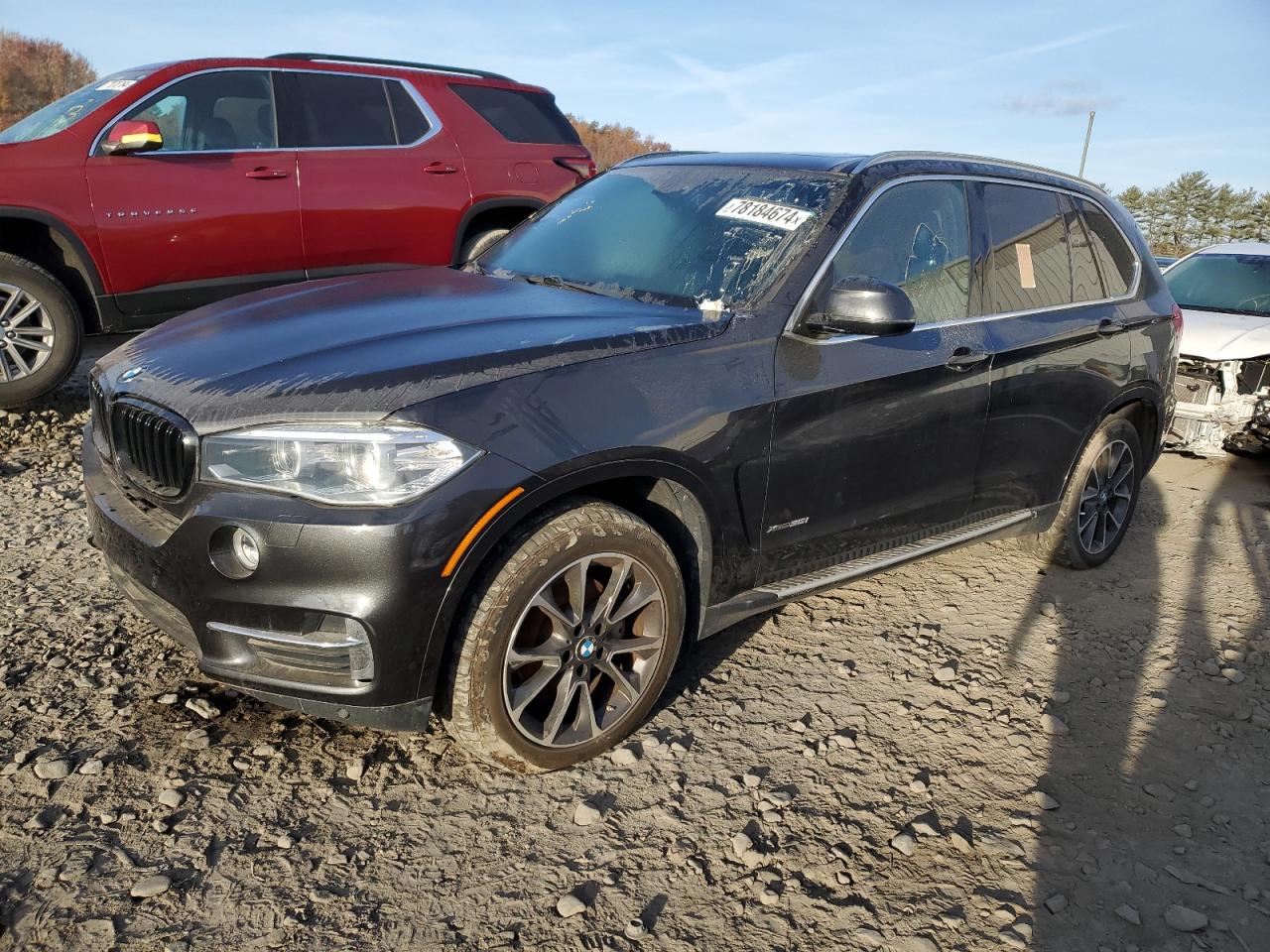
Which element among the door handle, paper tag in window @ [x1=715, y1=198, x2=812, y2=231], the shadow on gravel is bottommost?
the shadow on gravel

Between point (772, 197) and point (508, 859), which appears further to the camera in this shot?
point (772, 197)

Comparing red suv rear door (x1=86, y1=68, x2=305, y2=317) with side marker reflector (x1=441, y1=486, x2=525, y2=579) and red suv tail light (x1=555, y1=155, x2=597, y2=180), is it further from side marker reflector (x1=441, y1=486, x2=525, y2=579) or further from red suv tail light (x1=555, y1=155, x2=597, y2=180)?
side marker reflector (x1=441, y1=486, x2=525, y2=579)

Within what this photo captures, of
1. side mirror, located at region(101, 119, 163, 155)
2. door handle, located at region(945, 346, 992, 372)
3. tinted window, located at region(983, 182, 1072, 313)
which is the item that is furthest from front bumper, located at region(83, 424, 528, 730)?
side mirror, located at region(101, 119, 163, 155)

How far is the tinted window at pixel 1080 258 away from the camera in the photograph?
4270mm

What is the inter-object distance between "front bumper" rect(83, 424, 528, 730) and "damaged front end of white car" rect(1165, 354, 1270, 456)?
241 inches

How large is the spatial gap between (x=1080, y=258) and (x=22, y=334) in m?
5.23

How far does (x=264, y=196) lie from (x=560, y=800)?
445 centimetres

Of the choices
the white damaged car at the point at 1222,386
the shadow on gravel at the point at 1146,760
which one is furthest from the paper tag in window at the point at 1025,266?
the white damaged car at the point at 1222,386

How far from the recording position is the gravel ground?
233 centimetres

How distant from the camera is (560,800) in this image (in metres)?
2.77

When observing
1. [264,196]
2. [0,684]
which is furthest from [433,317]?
[264,196]

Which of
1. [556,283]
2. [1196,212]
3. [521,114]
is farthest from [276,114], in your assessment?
[1196,212]

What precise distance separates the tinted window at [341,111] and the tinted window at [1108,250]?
166 inches

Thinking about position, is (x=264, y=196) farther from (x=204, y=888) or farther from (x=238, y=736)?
(x=204, y=888)
